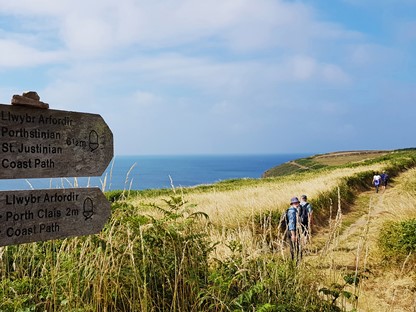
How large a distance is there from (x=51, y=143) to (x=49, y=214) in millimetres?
511

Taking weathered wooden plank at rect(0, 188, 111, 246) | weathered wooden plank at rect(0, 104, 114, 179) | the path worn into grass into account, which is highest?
weathered wooden plank at rect(0, 104, 114, 179)

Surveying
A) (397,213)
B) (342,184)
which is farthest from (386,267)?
(342,184)

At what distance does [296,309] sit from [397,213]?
746 centimetres

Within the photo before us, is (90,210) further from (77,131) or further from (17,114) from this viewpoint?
(17,114)

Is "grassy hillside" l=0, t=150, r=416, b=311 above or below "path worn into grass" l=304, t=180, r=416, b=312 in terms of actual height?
above

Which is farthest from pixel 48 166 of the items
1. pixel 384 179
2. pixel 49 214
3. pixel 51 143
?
pixel 384 179

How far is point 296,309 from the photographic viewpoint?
4574 millimetres

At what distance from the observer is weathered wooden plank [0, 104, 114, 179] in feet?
9.62

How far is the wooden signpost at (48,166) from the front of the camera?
292cm

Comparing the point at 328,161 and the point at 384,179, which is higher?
the point at 328,161

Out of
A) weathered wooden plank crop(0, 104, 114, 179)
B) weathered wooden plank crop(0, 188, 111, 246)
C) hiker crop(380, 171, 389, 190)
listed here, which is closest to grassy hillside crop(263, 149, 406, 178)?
hiker crop(380, 171, 389, 190)

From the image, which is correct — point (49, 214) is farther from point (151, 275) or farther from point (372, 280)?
point (372, 280)

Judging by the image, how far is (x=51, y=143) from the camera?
3.12m

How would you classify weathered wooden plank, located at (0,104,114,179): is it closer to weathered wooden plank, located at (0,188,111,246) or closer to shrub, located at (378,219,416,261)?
weathered wooden plank, located at (0,188,111,246)
